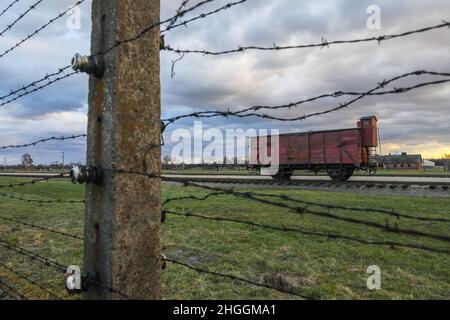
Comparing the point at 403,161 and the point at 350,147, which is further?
the point at 403,161

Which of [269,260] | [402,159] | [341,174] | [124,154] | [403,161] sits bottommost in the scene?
[269,260]

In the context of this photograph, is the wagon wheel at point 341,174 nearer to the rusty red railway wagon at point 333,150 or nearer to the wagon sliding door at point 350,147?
the rusty red railway wagon at point 333,150

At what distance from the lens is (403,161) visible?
75062 millimetres

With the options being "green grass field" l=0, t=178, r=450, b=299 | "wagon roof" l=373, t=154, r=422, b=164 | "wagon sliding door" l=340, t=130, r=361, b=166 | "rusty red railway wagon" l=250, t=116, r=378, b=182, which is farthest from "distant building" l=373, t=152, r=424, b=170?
"green grass field" l=0, t=178, r=450, b=299

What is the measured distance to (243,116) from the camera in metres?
2.27

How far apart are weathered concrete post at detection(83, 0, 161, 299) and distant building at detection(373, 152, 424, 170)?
251 feet

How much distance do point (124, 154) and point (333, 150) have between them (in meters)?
22.2

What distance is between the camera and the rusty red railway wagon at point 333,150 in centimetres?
2211

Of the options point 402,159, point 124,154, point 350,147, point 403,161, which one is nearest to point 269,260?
point 124,154

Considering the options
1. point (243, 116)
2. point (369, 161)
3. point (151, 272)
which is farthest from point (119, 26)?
point (369, 161)

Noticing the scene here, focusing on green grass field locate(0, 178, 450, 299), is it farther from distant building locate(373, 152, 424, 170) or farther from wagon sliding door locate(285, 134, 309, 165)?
distant building locate(373, 152, 424, 170)

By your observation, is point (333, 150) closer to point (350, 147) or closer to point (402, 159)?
point (350, 147)

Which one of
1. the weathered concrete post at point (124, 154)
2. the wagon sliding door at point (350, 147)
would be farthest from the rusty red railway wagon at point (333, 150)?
the weathered concrete post at point (124, 154)
